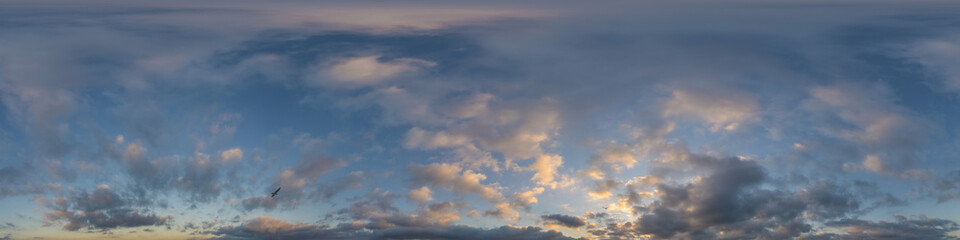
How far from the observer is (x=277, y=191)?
12762 centimetres

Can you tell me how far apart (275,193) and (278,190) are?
102 cm

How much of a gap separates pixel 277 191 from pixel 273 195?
4.53 ft

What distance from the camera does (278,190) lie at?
420 feet

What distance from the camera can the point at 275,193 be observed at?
127438 mm

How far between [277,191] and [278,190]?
369mm

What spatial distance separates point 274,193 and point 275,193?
0.26 m

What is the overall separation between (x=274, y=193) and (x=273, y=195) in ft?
1.84

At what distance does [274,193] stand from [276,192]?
552mm

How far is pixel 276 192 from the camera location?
128 m

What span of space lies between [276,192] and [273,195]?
1.05 meters

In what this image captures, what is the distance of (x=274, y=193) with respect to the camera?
127m

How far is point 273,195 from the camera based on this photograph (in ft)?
418

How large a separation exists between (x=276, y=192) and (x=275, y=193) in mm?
346
